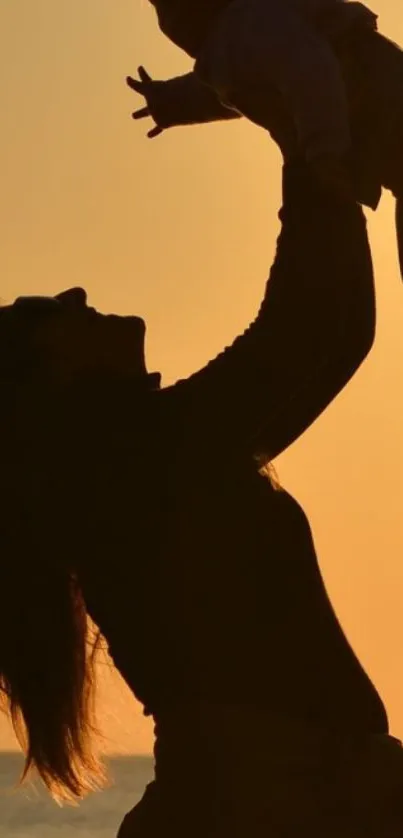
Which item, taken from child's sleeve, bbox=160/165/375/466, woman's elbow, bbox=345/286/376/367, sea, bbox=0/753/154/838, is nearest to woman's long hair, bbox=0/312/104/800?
child's sleeve, bbox=160/165/375/466

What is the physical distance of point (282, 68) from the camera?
2.70m

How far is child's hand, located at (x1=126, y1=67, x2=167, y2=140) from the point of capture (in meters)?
3.17

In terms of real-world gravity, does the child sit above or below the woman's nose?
above

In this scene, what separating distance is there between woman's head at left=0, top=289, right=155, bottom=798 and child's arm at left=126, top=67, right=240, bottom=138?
0.44m

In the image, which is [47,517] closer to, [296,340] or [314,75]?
[296,340]

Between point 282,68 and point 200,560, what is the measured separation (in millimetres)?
651

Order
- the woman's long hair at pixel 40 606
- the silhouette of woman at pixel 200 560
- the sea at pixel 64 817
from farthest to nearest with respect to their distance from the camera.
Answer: the sea at pixel 64 817
the woman's long hair at pixel 40 606
the silhouette of woman at pixel 200 560

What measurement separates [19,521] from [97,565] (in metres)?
0.12

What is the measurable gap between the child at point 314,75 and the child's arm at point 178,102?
179mm

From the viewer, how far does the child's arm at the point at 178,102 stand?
311 centimetres

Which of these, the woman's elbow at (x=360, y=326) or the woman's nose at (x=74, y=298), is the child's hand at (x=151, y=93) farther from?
the woman's elbow at (x=360, y=326)

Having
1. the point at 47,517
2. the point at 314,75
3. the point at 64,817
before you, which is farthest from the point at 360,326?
the point at 64,817

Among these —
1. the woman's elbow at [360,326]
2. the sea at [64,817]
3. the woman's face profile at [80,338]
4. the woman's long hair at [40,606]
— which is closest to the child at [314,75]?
the woman's elbow at [360,326]

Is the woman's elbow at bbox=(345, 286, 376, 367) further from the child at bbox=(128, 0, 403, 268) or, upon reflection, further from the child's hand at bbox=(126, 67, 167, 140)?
the child's hand at bbox=(126, 67, 167, 140)
